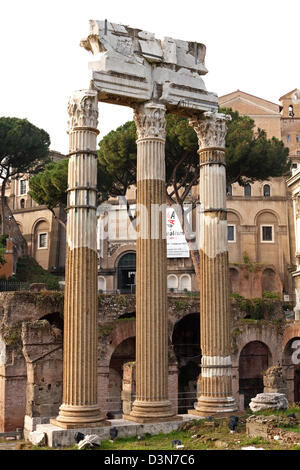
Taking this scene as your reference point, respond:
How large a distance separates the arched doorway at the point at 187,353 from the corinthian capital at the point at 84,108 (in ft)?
41.8

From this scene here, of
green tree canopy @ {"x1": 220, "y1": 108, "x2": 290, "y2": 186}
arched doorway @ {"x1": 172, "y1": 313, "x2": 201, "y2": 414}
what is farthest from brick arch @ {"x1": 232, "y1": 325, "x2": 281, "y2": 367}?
green tree canopy @ {"x1": 220, "y1": 108, "x2": 290, "y2": 186}

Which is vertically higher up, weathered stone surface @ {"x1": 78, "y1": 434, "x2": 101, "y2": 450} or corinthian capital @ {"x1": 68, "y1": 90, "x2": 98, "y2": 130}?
corinthian capital @ {"x1": 68, "y1": 90, "x2": 98, "y2": 130}

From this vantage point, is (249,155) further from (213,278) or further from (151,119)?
(151,119)

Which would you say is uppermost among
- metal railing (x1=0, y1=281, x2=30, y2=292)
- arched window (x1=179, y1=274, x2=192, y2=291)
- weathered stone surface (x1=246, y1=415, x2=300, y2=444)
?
arched window (x1=179, y1=274, x2=192, y2=291)

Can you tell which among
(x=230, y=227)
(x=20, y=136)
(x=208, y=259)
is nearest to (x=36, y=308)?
(x=208, y=259)

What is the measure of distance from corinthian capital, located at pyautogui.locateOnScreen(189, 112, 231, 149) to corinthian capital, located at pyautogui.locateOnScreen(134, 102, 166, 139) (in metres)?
1.20

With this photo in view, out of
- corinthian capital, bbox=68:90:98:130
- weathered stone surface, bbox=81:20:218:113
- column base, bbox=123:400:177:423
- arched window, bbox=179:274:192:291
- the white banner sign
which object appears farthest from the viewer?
arched window, bbox=179:274:192:291

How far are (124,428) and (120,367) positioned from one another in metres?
10.9

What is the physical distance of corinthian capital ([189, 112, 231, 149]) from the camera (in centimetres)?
1339

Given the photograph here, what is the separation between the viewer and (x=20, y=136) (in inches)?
1329

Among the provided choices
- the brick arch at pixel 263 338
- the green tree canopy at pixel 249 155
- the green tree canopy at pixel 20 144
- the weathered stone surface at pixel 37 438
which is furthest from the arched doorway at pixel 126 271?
the weathered stone surface at pixel 37 438

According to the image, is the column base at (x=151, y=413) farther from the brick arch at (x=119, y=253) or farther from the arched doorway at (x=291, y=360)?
the brick arch at (x=119, y=253)

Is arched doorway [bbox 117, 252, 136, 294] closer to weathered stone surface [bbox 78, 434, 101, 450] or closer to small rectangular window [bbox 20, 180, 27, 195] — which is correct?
small rectangular window [bbox 20, 180, 27, 195]

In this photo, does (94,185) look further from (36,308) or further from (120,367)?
(120,367)
